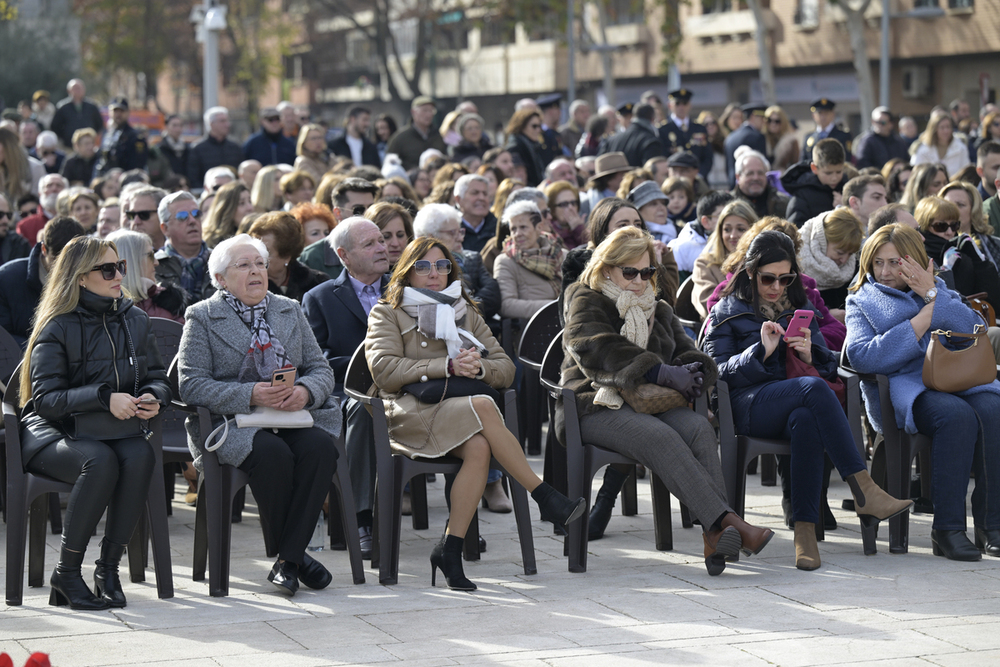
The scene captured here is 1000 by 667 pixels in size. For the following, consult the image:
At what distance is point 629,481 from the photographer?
7.52 meters

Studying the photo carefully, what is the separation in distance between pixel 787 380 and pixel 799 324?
0.93ft

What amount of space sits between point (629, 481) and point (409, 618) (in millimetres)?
2250

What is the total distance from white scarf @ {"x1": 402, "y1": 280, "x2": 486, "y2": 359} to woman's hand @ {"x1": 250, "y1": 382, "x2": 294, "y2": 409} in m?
0.78

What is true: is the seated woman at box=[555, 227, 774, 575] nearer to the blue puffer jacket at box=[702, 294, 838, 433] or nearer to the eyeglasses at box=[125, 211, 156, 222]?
the blue puffer jacket at box=[702, 294, 838, 433]

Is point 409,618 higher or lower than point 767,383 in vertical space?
lower

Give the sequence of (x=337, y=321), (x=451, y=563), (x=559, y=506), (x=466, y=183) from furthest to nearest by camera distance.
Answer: (x=466, y=183) → (x=337, y=321) → (x=559, y=506) → (x=451, y=563)

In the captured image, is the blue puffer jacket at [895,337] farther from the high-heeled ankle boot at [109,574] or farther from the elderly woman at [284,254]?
the high-heeled ankle boot at [109,574]

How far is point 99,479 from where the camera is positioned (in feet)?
18.8

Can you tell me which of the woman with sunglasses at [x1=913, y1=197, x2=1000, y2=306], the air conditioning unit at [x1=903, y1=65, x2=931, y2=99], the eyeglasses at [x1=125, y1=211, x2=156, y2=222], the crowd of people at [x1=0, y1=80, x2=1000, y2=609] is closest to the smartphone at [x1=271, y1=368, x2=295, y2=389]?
the crowd of people at [x1=0, y1=80, x2=1000, y2=609]

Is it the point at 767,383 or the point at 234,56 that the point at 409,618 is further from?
the point at 234,56

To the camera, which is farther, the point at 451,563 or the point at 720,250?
the point at 720,250

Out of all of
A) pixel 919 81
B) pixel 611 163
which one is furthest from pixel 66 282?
pixel 919 81

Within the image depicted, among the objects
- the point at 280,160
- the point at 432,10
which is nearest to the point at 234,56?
the point at 432,10

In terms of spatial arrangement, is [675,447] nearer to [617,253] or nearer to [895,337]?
[617,253]
